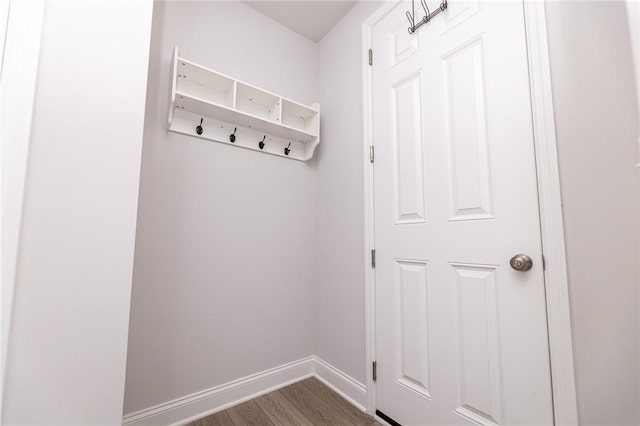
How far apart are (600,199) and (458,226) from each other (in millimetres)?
444

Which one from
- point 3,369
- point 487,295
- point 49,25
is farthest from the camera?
point 487,295

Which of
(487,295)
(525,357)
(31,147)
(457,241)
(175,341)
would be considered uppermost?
(31,147)

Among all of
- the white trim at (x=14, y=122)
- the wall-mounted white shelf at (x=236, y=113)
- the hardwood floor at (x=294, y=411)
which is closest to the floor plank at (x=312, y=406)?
the hardwood floor at (x=294, y=411)

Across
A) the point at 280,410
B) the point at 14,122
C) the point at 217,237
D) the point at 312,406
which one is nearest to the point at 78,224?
the point at 14,122

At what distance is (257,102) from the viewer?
1811mm

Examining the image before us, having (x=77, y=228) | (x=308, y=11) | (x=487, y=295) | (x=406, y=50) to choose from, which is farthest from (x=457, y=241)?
(x=308, y=11)

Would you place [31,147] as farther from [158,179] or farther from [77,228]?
[158,179]

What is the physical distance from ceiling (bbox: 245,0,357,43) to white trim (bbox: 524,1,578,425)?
1.25 metres

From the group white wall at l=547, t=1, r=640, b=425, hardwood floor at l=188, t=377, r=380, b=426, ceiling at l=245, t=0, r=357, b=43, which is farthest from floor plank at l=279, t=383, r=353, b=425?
ceiling at l=245, t=0, r=357, b=43

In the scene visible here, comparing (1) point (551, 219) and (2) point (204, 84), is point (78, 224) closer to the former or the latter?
(2) point (204, 84)

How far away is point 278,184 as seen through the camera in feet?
6.17

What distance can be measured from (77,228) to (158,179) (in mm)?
622

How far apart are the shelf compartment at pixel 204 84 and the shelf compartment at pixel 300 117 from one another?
0.38 metres

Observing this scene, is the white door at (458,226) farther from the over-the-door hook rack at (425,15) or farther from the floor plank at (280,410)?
the floor plank at (280,410)
